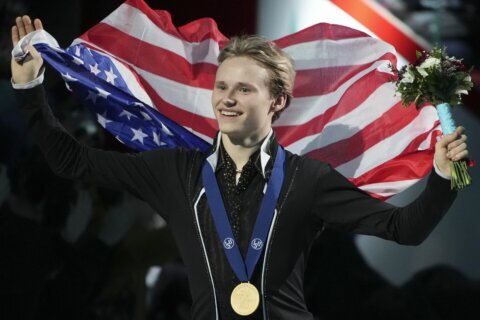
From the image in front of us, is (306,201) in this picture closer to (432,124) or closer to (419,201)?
(419,201)

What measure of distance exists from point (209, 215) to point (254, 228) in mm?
→ 155

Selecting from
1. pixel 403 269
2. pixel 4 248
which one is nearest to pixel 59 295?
pixel 4 248

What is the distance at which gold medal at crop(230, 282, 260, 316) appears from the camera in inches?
132

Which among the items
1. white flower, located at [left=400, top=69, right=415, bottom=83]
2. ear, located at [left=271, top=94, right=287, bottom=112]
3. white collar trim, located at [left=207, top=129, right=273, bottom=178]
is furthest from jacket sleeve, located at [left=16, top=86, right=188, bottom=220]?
white flower, located at [left=400, top=69, right=415, bottom=83]

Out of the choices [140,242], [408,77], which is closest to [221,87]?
[408,77]

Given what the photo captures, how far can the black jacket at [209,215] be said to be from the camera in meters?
3.38

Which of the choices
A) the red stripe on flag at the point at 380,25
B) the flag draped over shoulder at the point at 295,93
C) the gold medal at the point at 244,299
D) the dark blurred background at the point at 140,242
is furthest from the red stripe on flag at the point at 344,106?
the red stripe on flag at the point at 380,25

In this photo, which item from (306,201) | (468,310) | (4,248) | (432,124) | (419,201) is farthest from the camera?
(468,310)

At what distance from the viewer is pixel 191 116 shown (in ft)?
14.3

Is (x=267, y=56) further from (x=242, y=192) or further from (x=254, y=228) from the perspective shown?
(x=254, y=228)

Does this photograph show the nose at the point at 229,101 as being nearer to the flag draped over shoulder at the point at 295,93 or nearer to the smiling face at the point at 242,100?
the smiling face at the point at 242,100

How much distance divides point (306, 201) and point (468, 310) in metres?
2.73

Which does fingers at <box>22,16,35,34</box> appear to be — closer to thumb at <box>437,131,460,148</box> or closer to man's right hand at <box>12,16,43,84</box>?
man's right hand at <box>12,16,43,84</box>

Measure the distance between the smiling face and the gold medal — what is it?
50 cm
